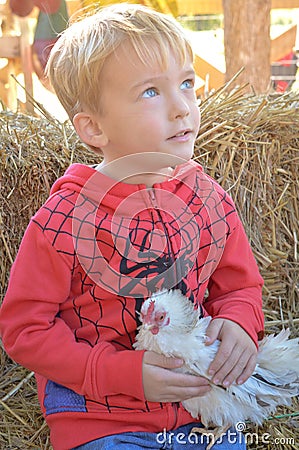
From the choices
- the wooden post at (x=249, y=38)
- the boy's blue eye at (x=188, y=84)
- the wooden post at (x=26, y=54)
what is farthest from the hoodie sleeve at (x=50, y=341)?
the wooden post at (x=26, y=54)

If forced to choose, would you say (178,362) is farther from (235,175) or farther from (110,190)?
(235,175)

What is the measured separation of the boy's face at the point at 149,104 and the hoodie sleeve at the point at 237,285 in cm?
25

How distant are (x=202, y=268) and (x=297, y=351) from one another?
0.25 m

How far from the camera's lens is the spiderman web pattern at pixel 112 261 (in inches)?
47.3

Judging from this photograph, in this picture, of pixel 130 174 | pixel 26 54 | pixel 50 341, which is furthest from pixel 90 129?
pixel 26 54

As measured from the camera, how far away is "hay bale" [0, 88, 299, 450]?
1695 mm

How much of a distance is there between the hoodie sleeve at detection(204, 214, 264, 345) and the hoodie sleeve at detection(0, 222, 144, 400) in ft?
0.78

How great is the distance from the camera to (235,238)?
4.44 ft

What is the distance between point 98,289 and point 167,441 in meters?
0.30

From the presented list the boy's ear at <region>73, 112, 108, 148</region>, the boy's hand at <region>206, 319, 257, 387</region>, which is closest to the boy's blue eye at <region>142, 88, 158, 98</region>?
the boy's ear at <region>73, 112, 108, 148</region>

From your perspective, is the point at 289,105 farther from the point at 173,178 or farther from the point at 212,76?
the point at 212,76

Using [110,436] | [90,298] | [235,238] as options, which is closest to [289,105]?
[235,238]

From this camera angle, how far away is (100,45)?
117cm

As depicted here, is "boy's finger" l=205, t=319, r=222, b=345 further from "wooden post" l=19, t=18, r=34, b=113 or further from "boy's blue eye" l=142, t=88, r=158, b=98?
"wooden post" l=19, t=18, r=34, b=113
